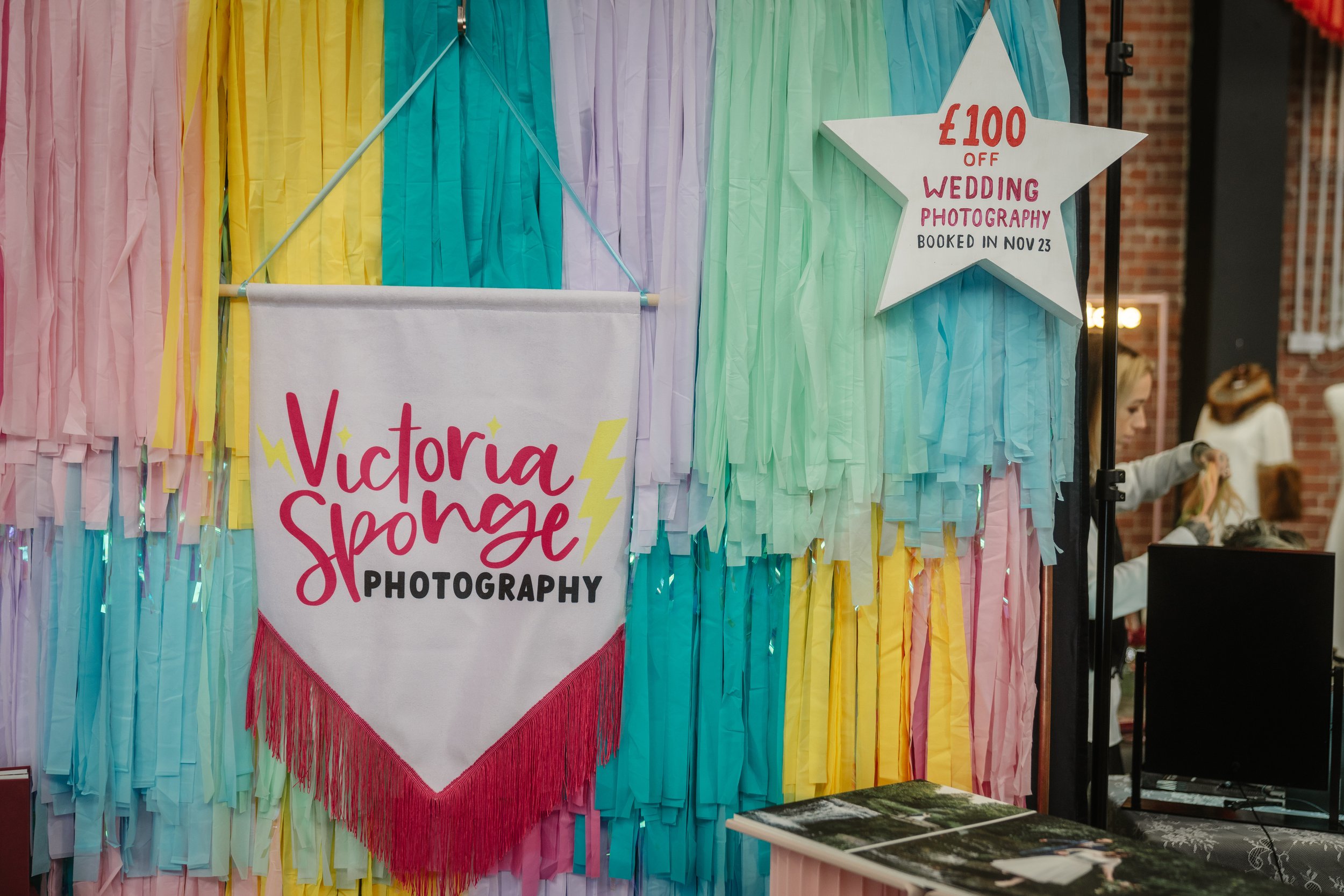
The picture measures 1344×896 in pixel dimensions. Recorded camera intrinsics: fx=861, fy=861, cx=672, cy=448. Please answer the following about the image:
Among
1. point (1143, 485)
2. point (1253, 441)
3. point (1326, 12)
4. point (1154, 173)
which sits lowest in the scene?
point (1143, 485)

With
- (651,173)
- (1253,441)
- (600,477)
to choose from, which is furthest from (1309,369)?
(600,477)

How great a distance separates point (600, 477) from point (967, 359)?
2.67 feet

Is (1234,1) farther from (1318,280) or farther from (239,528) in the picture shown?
(239,528)

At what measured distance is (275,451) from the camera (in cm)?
179

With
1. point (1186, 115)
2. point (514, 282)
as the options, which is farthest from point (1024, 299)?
point (1186, 115)

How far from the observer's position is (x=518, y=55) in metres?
1.80

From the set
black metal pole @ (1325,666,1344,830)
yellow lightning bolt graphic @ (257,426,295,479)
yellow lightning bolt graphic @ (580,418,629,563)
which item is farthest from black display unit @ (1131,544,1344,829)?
yellow lightning bolt graphic @ (257,426,295,479)

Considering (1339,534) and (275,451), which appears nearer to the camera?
(275,451)

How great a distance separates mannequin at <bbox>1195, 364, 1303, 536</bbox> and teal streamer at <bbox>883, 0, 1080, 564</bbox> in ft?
5.91

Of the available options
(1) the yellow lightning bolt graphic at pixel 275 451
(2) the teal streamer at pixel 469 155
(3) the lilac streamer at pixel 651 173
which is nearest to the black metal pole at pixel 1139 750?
(3) the lilac streamer at pixel 651 173

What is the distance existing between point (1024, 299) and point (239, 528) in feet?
5.71

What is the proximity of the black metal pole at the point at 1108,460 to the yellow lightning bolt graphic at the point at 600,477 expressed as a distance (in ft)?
3.35

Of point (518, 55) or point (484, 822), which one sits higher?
point (518, 55)

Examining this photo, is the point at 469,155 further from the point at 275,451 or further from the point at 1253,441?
the point at 1253,441
